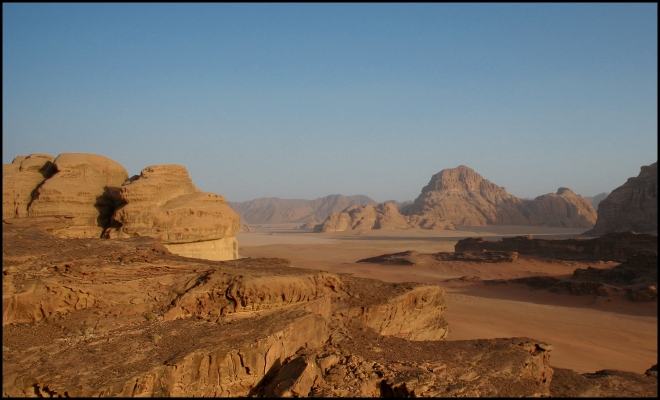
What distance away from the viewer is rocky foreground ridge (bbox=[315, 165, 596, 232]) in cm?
7356

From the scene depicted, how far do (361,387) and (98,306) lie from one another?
13.9 ft

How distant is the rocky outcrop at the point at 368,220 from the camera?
75.2 metres

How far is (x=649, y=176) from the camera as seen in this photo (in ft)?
150

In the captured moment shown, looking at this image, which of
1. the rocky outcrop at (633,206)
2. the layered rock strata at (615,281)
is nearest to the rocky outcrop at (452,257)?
A: the layered rock strata at (615,281)

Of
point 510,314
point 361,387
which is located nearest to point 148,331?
point 361,387

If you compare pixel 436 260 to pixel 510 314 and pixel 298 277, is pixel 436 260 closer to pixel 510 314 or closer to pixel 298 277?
pixel 510 314

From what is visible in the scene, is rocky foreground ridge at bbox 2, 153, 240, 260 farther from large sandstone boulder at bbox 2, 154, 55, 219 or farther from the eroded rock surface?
the eroded rock surface

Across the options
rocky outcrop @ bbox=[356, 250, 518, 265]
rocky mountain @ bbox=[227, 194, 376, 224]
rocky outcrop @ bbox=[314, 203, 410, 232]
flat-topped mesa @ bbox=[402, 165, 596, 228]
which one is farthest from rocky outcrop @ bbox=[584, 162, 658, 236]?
rocky mountain @ bbox=[227, 194, 376, 224]

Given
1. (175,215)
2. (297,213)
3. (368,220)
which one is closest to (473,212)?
(368,220)

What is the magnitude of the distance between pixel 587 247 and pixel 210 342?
30750 mm

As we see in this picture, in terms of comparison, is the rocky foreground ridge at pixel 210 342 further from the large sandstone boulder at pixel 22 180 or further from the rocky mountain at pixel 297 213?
the rocky mountain at pixel 297 213

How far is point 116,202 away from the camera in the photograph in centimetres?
1222

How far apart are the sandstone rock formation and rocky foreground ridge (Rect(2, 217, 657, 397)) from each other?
2613 mm

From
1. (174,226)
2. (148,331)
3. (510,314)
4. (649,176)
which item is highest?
(649,176)
